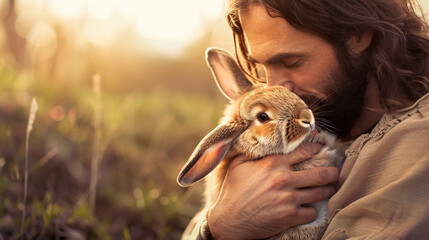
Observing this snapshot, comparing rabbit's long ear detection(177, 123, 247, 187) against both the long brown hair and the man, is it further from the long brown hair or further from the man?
the long brown hair

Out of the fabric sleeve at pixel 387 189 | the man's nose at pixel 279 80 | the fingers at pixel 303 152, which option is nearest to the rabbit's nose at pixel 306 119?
the fingers at pixel 303 152

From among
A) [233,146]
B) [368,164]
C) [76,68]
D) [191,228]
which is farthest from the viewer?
[76,68]

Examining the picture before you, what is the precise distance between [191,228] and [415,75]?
5.86 feet

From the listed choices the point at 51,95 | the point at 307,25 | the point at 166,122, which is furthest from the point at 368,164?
the point at 51,95

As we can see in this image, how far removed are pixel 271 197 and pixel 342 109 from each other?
0.84 meters

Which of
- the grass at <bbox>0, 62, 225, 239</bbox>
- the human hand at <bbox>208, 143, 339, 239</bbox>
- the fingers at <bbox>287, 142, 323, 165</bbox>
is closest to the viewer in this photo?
the human hand at <bbox>208, 143, 339, 239</bbox>

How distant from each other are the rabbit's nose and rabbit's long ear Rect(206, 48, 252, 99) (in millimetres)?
800

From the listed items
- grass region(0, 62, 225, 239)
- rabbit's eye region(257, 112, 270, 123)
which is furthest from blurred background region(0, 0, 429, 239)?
rabbit's eye region(257, 112, 270, 123)

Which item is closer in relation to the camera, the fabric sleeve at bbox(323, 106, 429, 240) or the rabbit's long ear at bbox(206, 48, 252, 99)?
the fabric sleeve at bbox(323, 106, 429, 240)

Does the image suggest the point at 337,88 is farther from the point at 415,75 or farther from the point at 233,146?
the point at 233,146

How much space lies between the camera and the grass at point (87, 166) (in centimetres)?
314

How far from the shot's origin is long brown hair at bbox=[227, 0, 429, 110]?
8.79ft

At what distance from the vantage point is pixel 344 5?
9.10ft

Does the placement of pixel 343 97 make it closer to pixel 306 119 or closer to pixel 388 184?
pixel 306 119
